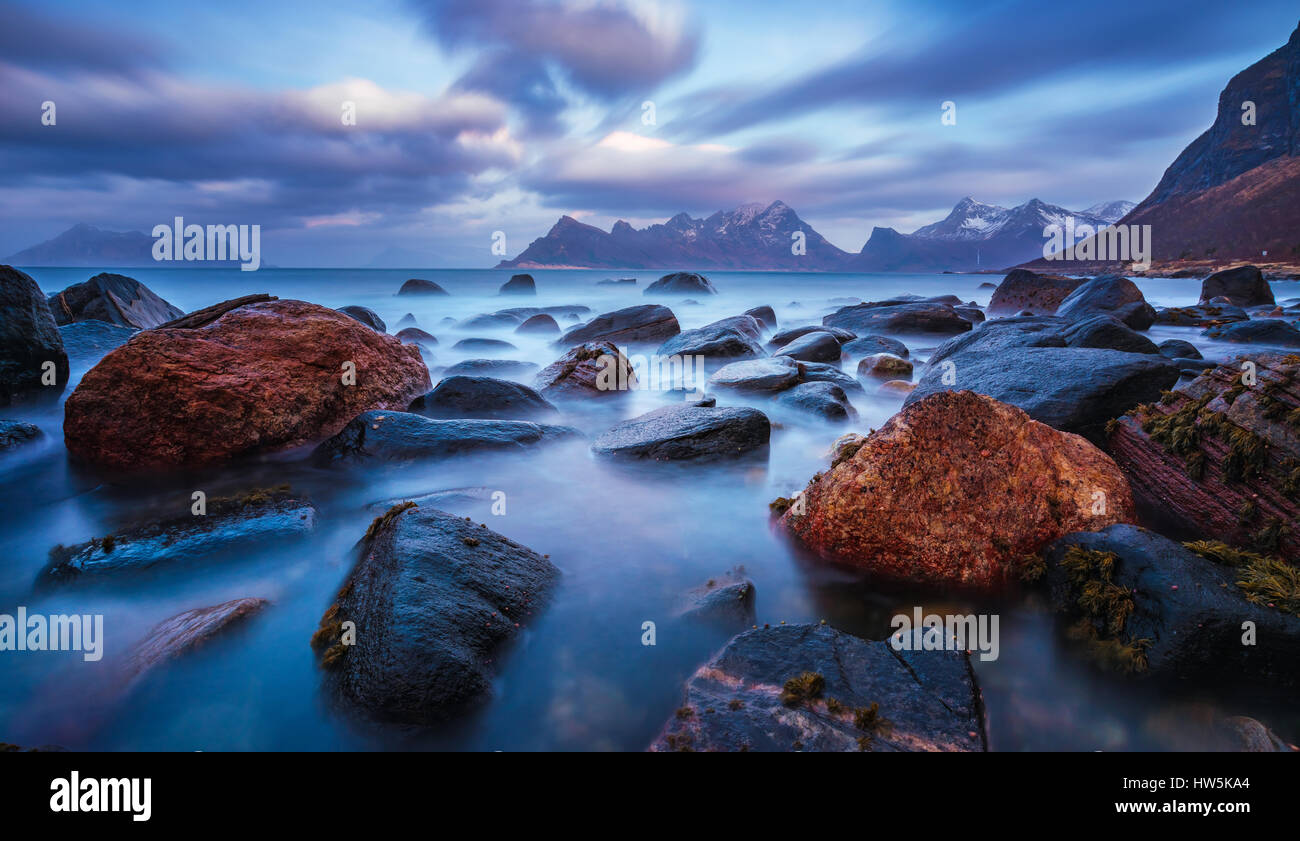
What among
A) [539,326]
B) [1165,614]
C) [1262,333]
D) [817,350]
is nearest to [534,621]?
[1165,614]

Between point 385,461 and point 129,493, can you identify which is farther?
point 385,461

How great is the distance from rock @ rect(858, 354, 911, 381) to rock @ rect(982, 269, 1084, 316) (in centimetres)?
1505

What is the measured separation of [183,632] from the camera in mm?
4223

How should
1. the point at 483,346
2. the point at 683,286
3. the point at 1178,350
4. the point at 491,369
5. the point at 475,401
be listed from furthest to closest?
1. the point at 683,286
2. the point at 483,346
3. the point at 491,369
4. the point at 1178,350
5. the point at 475,401

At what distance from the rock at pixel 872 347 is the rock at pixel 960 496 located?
1173 cm

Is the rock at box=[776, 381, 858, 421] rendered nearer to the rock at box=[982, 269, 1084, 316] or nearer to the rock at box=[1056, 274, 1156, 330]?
the rock at box=[1056, 274, 1156, 330]

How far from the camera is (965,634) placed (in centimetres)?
425

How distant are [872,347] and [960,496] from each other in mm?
12897

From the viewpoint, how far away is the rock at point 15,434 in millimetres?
7934

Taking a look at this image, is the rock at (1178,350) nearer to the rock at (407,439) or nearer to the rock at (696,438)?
the rock at (696,438)

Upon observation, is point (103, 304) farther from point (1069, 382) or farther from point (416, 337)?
point (1069, 382)

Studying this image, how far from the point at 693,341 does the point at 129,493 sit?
40.9ft
